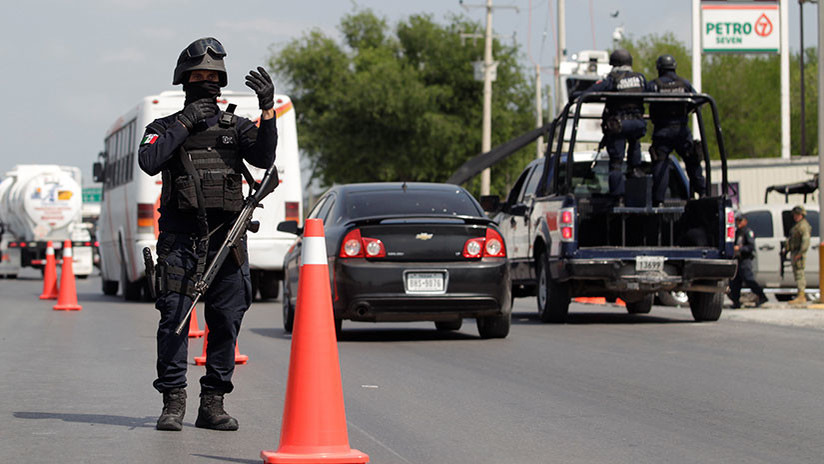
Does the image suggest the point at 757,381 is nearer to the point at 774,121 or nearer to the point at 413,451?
the point at 413,451

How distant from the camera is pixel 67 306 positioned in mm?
20250

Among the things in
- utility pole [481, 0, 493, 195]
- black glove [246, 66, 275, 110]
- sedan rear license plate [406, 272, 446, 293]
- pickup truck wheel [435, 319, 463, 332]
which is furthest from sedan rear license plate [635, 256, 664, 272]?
utility pole [481, 0, 493, 195]

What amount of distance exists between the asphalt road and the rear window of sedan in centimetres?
129

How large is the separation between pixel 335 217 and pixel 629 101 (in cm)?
413

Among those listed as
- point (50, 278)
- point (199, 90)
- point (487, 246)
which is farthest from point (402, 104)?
point (199, 90)

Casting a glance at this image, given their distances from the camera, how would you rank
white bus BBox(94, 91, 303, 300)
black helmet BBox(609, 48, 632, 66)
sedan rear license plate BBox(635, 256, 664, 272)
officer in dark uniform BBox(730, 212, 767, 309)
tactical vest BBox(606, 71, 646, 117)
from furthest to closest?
white bus BBox(94, 91, 303, 300) < officer in dark uniform BBox(730, 212, 767, 309) < black helmet BBox(609, 48, 632, 66) < tactical vest BBox(606, 71, 646, 117) < sedan rear license plate BBox(635, 256, 664, 272)

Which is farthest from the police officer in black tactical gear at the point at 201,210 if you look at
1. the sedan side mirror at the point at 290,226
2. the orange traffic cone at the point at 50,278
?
the orange traffic cone at the point at 50,278

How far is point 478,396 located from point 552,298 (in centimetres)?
705

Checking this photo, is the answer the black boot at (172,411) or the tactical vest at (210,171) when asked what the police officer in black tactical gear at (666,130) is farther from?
the black boot at (172,411)

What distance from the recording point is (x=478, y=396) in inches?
354

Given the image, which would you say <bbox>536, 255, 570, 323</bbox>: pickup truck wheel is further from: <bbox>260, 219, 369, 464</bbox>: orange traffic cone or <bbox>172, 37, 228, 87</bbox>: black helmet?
<bbox>260, 219, 369, 464</bbox>: orange traffic cone

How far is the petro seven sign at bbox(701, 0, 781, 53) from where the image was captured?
32969 mm

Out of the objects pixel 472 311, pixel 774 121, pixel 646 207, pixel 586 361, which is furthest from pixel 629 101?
pixel 774 121

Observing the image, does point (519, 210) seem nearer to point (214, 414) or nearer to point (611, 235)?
point (611, 235)
